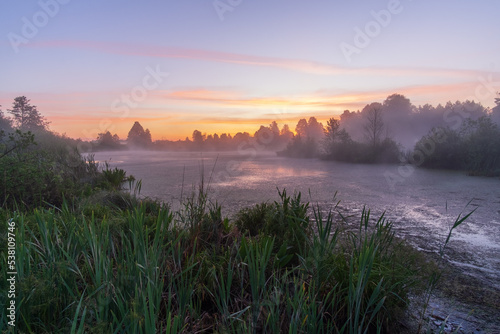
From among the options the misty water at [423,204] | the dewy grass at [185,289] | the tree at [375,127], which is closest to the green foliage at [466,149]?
the misty water at [423,204]

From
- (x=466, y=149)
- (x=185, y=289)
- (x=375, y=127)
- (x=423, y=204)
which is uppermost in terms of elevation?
(x=375, y=127)

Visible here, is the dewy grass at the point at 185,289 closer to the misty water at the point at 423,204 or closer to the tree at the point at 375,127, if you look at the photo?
the misty water at the point at 423,204

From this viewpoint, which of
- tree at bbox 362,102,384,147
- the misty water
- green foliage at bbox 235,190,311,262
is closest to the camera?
Answer: green foliage at bbox 235,190,311,262

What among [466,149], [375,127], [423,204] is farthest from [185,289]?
[375,127]

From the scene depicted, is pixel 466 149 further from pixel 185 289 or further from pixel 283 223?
pixel 185 289

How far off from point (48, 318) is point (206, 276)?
90cm

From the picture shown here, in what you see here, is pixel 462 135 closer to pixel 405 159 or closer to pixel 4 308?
pixel 405 159

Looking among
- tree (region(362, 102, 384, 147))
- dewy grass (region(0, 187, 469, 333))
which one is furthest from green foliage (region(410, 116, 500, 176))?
dewy grass (region(0, 187, 469, 333))

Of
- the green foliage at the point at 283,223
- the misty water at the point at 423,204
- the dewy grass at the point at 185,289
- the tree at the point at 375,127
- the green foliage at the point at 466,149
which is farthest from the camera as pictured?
the tree at the point at 375,127

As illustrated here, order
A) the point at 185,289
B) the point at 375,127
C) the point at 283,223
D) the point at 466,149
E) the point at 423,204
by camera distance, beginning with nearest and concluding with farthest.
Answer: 1. the point at 185,289
2. the point at 283,223
3. the point at 423,204
4. the point at 466,149
5. the point at 375,127

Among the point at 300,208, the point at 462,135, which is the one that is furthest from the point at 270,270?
the point at 462,135

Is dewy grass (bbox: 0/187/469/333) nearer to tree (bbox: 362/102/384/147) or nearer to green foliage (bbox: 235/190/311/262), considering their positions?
green foliage (bbox: 235/190/311/262)

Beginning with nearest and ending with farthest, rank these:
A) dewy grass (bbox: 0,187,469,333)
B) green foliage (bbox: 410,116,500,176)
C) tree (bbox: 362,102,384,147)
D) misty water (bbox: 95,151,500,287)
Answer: dewy grass (bbox: 0,187,469,333) → misty water (bbox: 95,151,500,287) → green foliage (bbox: 410,116,500,176) → tree (bbox: 362,102,384,147)

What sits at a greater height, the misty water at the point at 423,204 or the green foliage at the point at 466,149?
the green foliage at the point at 466,149
